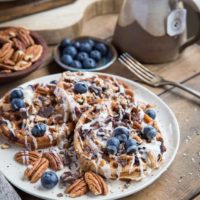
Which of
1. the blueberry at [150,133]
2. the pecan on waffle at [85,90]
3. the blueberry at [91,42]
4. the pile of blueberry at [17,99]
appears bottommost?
the blueberry at [91,42]

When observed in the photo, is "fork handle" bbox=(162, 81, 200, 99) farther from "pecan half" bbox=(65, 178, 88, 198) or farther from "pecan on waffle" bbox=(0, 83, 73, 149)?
"pecan half" bbox=(65, 178, 88, 198)

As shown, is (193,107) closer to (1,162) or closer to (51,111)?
(51,111)

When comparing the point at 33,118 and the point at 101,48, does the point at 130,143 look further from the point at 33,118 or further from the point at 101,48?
the point at 101,48

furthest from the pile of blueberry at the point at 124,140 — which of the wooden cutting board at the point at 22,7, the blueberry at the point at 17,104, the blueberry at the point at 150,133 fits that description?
the wooden cutting board at the point at 22,7

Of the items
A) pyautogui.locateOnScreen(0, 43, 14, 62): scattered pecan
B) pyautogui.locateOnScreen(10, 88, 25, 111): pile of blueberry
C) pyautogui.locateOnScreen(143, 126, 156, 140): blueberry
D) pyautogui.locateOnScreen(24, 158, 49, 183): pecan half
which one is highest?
pyautogui.locateOnScreen(143, 126, 156, 140): blueberry

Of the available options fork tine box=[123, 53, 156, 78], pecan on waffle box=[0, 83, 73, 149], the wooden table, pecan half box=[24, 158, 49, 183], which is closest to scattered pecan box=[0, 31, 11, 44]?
the wooden table

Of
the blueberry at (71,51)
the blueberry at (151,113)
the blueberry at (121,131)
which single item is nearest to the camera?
the blueberry at (121,131)

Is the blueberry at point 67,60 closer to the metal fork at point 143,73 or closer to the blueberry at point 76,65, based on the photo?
the blueberry at point 76,65
